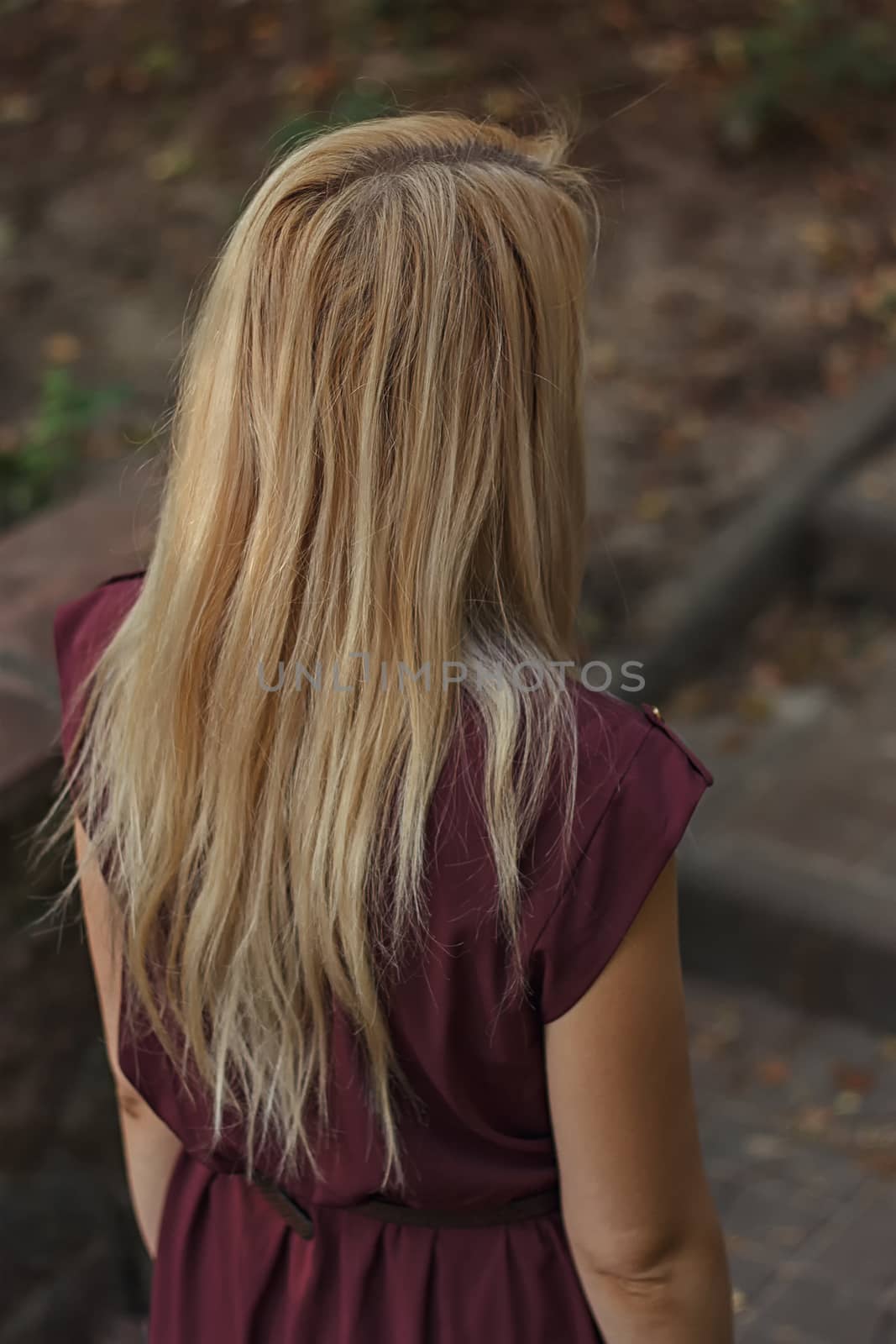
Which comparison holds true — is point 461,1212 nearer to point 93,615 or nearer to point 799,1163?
point 93,615

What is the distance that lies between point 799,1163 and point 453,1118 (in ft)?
6.84

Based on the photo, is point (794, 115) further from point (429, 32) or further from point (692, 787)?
point (692, 787)

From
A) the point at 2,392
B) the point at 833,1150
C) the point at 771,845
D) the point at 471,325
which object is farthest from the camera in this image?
the point at 2,392

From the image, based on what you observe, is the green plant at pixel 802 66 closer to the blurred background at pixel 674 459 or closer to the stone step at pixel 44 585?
the blurred background at pixel 674 459

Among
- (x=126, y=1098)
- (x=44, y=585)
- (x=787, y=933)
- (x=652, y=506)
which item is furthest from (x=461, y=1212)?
(x=652, y=506)

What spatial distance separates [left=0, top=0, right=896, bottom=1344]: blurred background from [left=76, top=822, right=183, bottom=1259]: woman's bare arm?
39 centimetres

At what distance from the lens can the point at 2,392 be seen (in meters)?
5.61

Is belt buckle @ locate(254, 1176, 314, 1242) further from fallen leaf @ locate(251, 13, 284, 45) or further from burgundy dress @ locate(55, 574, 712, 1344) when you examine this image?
fallen leaf @ locate(251, 13, 284, 45)

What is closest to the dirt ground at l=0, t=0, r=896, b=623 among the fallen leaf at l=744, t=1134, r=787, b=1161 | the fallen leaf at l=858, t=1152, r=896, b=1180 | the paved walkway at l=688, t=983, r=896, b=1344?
the paved walkway at l=688, t=983, r=896, b=1344

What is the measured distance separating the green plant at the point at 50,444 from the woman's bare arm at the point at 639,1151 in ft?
9.66

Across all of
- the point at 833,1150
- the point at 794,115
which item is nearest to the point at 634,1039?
the point at 833,1150

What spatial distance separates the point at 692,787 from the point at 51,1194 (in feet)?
5.51

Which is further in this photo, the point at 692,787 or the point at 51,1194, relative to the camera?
the point at 51,1194

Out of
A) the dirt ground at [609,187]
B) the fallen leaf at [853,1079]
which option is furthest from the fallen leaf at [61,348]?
the fallen leaf at [853,1079]
